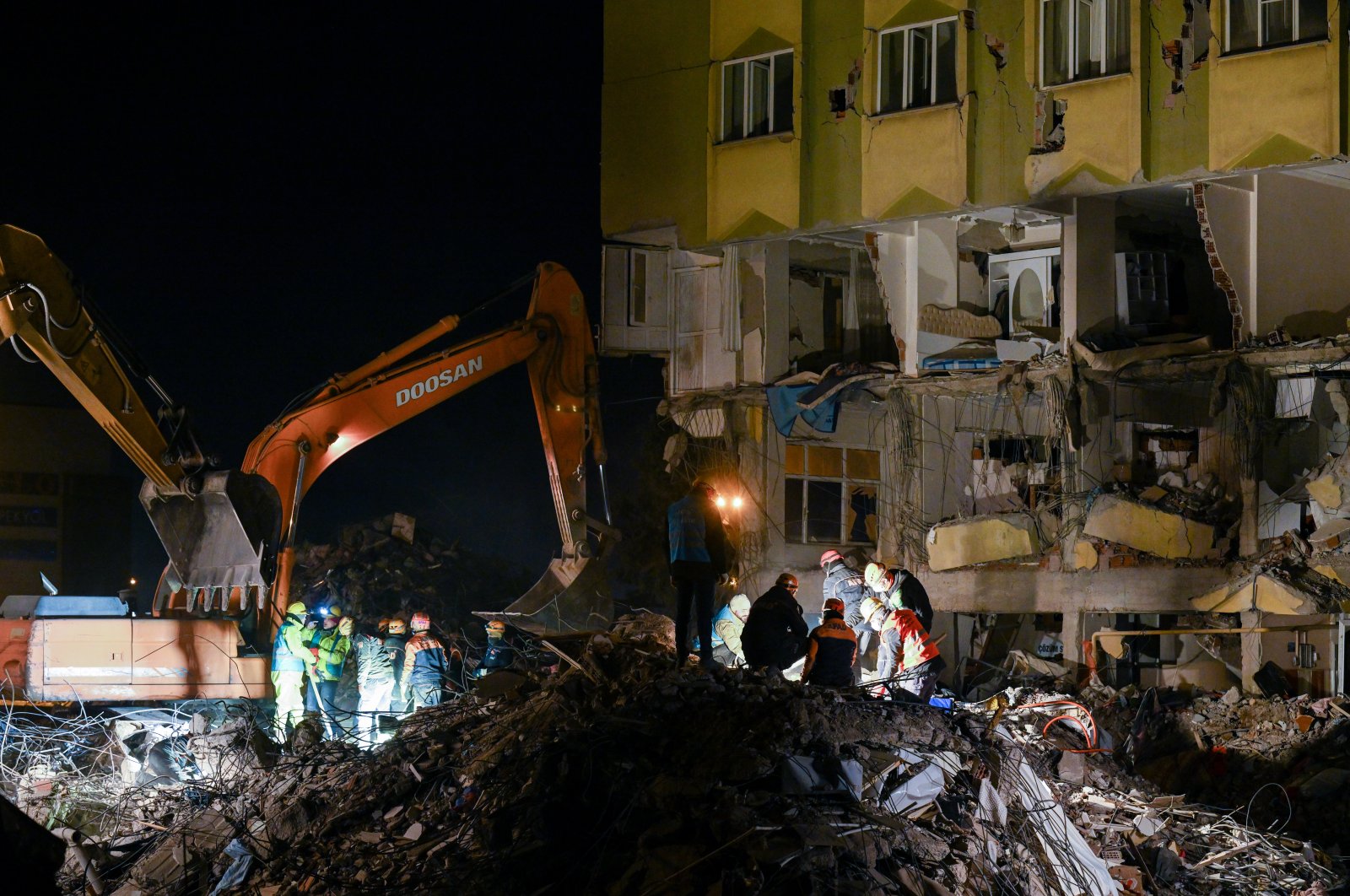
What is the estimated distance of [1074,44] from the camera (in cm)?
2055

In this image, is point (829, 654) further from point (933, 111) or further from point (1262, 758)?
point (933, 111)

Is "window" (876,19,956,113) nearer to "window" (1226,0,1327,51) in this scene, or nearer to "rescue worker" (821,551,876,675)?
"window" (1226,0,1327,51)

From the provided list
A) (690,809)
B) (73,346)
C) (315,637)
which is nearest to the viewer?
(690,809)

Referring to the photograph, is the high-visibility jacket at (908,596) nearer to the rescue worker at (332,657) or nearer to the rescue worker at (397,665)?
the rescue worker at (397,665)

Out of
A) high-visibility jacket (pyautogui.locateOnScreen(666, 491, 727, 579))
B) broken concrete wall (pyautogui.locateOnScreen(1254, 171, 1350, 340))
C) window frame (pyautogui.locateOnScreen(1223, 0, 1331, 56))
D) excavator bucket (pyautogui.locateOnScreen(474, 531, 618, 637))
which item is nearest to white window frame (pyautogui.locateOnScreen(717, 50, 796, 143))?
window frame (pyautogui.locateOnScreen(1223, 0, 1331, 56))

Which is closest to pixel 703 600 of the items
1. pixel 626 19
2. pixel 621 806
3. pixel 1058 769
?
pixel 1058 769

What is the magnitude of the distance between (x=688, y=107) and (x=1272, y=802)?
46.5ft

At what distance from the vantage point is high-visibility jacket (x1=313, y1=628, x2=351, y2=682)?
622 inches

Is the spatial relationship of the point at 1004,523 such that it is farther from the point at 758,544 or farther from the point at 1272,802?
the point at 1272,802

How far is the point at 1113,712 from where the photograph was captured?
1709cm

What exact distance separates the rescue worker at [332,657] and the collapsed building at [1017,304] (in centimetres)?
798

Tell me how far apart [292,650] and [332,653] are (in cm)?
56

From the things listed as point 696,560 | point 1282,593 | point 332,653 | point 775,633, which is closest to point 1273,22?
point 1282,593

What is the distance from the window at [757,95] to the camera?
23234 millimetres
